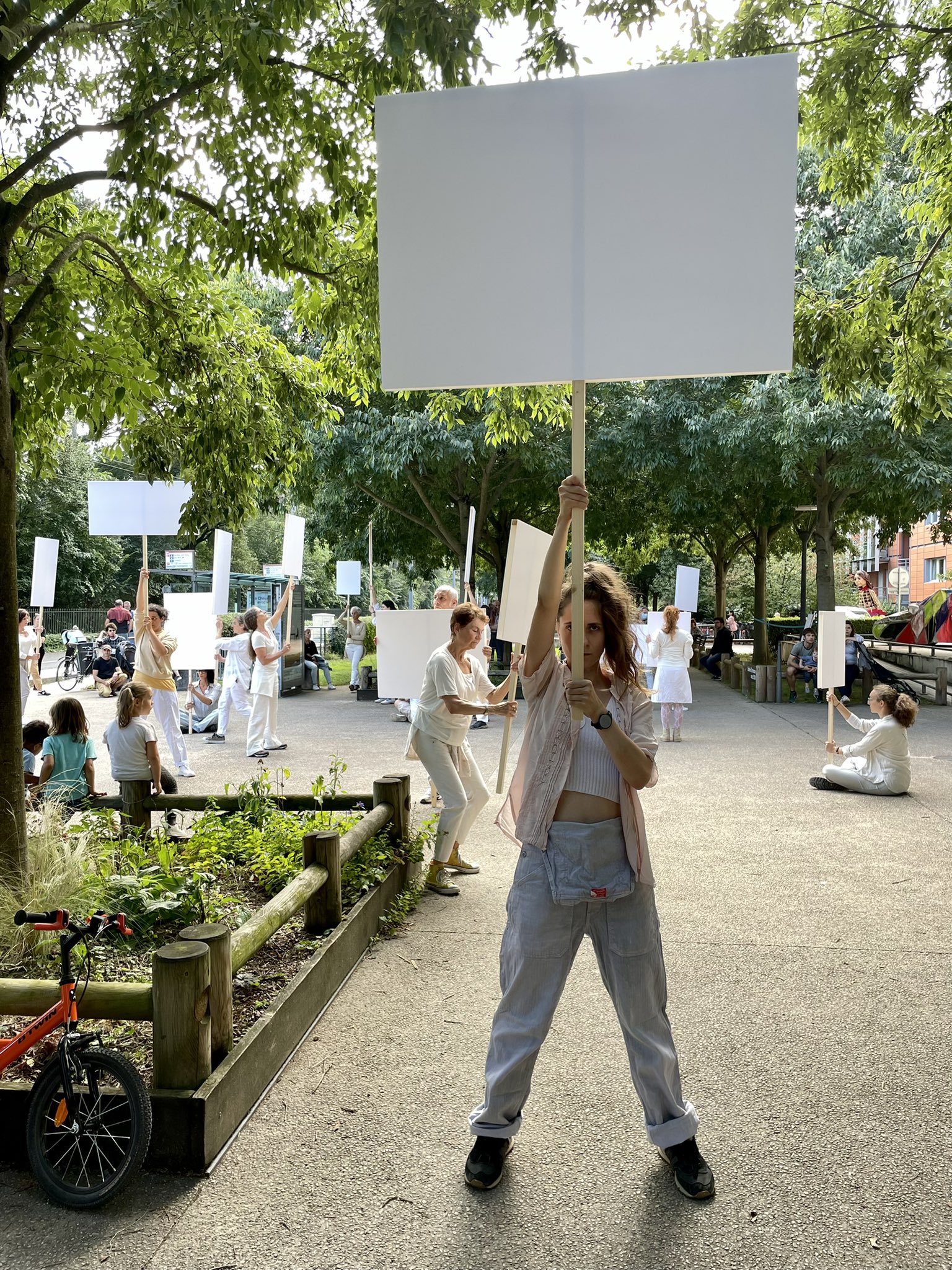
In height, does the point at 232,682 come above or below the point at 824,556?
below

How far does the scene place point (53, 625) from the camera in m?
45.1

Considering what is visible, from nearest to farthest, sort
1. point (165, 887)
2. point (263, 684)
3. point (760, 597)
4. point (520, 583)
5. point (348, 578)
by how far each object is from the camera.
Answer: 1. point (165, 887)
2. point (520, 583)
3. point (263, 684)
4. point (348, 578)
5. point (760, 597)

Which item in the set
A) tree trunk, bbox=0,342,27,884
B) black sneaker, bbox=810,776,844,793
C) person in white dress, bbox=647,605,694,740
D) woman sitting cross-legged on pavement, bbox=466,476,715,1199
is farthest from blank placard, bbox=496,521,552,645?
person in white dress, bbox=647,605,694,740

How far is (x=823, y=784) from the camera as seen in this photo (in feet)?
36.0

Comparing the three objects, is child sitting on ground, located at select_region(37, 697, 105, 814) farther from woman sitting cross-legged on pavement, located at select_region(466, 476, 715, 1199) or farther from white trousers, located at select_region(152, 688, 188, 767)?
woman sitting cross-legged on pavement, located at select_region(466, 476, 715, 1199)

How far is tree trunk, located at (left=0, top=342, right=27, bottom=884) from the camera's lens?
17.0 feet

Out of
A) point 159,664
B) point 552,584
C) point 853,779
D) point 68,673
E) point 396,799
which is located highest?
point 552,584

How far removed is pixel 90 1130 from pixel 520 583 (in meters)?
4.07

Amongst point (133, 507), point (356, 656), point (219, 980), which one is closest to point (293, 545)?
point (133, 507)

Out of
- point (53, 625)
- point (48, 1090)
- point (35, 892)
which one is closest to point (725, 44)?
point (35, 892)

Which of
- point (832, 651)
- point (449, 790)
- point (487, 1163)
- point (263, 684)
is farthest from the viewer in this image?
point (263, 684)

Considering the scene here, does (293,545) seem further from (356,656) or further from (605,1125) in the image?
(356,656)

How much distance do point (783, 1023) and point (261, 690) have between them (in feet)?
31.3

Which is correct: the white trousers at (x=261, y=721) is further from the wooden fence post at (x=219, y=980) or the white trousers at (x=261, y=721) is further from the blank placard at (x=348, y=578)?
the wooden fence post at (x=219, y=980)
